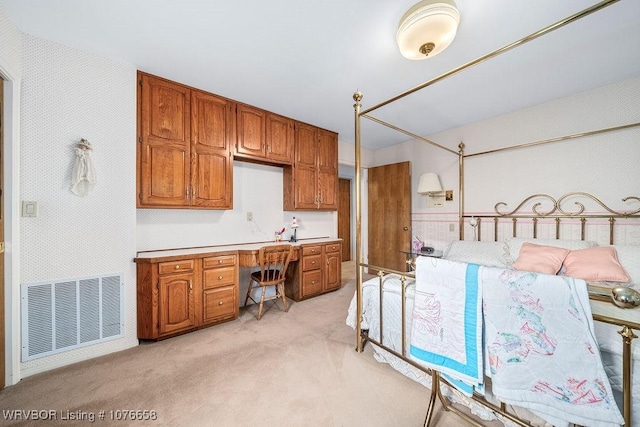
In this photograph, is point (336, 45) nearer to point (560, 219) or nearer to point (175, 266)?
point (175, 266)

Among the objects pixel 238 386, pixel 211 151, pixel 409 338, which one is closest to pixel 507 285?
pixel 409 338

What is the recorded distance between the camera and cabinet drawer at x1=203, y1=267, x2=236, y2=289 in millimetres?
2484

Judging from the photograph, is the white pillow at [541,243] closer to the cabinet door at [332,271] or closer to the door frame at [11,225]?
the cabinet door at [332,271]

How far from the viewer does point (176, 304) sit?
7.52 ft

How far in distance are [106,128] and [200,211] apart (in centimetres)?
118

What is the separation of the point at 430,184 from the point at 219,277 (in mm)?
3173

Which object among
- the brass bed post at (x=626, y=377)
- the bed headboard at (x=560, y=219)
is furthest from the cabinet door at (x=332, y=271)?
the brass bed post at (x=626, y=377)

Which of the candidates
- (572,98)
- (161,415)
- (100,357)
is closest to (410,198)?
(572,98)

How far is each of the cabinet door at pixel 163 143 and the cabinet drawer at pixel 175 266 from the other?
0.62 meters

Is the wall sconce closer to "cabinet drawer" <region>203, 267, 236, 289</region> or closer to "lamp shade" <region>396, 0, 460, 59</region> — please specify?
"lamp shade" <region>396, 0, 460, 59</region>

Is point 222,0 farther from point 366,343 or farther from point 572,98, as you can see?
point 572,98

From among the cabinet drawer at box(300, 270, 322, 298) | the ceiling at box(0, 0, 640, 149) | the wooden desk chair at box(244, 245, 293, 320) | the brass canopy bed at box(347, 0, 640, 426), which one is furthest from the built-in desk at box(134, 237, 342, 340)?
the ceiling at box(0, 0, 640, 149)

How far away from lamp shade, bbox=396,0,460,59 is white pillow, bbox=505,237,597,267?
2272 mm

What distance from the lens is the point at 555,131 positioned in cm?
275
